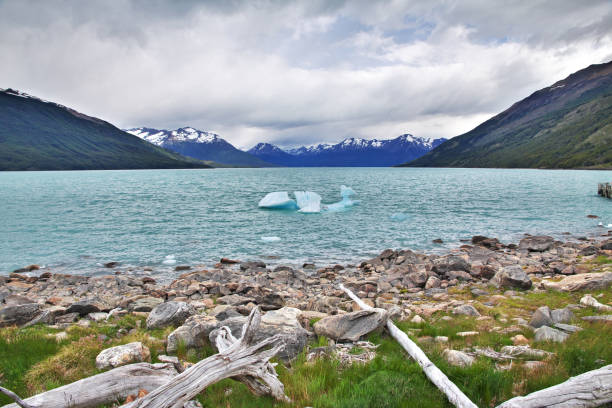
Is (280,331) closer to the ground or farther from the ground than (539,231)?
farther from the ground

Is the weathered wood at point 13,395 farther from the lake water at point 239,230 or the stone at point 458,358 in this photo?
the lake water at point 239,230

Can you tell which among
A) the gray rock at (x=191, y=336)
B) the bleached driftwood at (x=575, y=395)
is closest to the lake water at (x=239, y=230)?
the gray rock at (x=191, y=336)

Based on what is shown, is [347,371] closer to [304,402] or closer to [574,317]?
[304,402]

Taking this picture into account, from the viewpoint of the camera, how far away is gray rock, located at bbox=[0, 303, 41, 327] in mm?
10469

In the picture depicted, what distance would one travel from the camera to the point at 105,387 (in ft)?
18.1

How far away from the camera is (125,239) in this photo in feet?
117

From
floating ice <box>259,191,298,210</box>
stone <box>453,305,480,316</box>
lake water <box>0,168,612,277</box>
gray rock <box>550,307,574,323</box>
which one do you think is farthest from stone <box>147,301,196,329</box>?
floating ice <box>259,191,298,210</box>

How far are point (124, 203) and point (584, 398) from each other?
73.1 meters

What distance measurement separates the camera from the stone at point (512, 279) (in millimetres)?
15180

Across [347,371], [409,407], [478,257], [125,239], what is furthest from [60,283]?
[478,257]

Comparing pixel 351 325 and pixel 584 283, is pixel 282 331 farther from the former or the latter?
Answer: pixel 584 283

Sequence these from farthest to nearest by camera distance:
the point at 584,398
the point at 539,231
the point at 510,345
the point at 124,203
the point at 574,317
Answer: the point at 124,203 < the point at 539,231 < the point at 574,317 < the point at 510,345 < the point at 584,398

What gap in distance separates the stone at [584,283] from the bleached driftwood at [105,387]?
15.8m

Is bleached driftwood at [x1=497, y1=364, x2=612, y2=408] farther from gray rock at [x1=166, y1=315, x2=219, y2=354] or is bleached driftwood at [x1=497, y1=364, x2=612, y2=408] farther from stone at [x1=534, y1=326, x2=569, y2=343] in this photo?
gray rock at [x1=166, y1=315, x2=219, y2=354]
